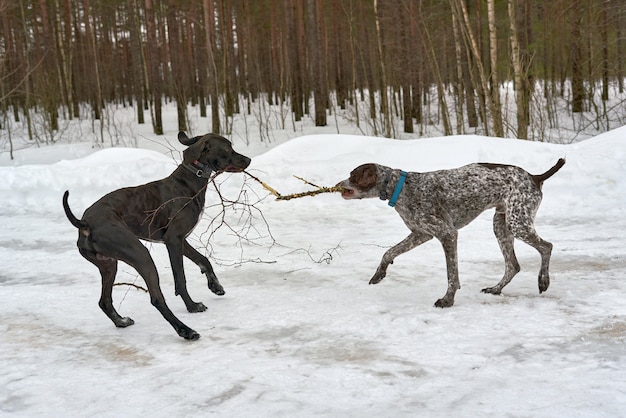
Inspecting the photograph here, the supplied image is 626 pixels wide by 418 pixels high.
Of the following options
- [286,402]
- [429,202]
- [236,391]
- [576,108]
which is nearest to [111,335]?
[236,391]

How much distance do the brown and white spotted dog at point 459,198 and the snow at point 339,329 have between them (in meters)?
0.41

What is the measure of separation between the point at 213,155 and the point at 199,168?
167mm

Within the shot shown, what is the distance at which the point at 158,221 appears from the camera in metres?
4.55

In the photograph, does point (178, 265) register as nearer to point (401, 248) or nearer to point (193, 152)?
point (193, 152)

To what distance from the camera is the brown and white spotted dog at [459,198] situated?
458cm

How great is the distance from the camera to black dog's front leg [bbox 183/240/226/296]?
16.3ft

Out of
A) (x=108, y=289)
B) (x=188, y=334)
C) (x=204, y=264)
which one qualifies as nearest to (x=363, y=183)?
(x=204, y=264)

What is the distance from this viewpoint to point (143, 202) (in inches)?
176

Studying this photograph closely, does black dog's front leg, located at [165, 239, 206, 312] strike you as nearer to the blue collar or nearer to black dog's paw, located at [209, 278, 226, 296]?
black dog's paw, located at [209, 278, 226, 296]

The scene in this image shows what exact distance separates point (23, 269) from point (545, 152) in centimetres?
804

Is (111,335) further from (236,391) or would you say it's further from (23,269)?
(23,269)

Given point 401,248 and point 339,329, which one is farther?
point 401,248

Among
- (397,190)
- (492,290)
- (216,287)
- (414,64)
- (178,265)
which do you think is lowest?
(492,290)

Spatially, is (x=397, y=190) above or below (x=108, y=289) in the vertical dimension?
above
